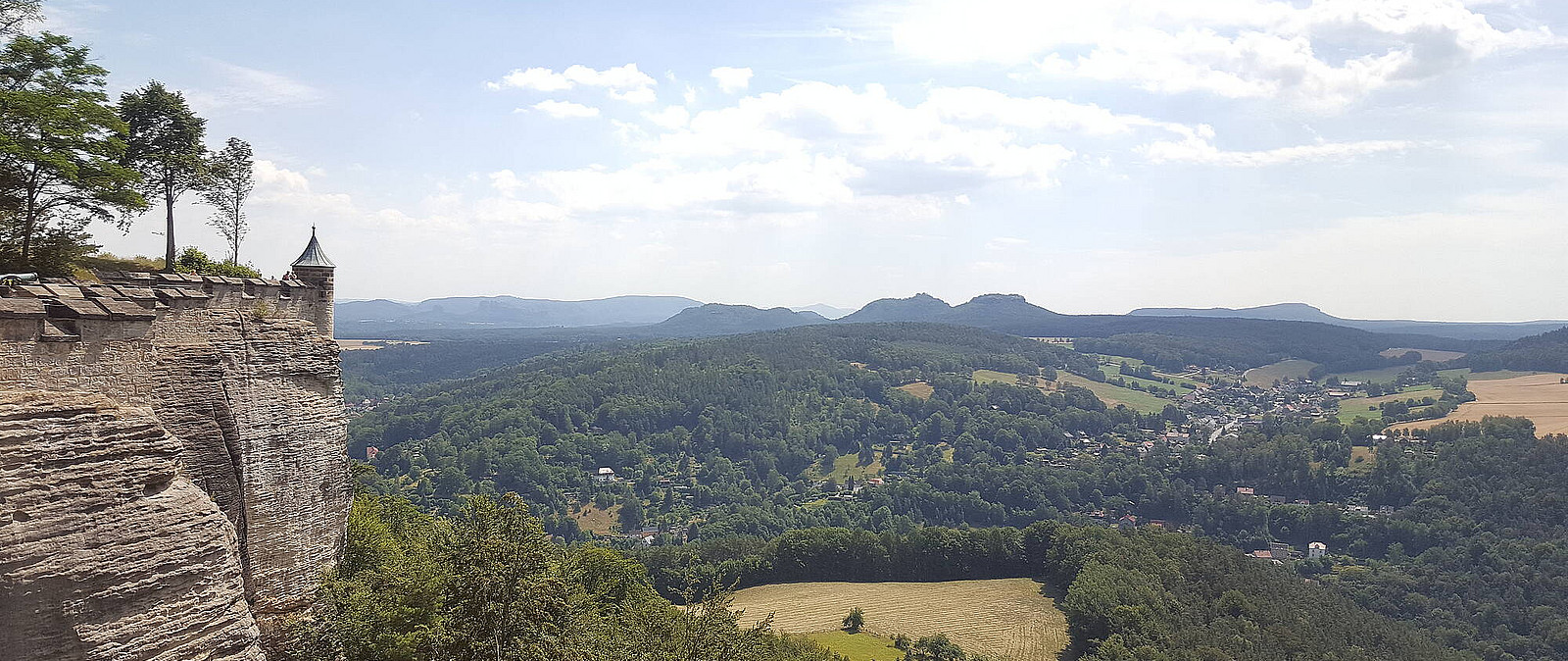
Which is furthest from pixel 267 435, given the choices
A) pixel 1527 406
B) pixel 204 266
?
pixel 1527 406

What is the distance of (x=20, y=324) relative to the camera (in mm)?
10414

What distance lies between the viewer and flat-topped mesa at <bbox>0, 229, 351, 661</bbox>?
1016 centimetres

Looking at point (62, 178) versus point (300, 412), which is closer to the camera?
point (300, 412)

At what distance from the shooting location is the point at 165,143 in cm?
2445

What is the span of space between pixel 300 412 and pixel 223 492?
8.28ft

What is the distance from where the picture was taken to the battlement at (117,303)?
1052 centimetres

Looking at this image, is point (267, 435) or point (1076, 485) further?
point (1076, 485)

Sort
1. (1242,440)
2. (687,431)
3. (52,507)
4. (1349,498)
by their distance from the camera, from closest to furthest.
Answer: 1. (52,507)
2. (1349,498)
3. (1242,440)
4. (687,431)

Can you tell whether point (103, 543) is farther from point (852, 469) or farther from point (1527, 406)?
point (1527, 406)

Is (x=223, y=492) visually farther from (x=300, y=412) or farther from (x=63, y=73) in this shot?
(x=63, y=73)

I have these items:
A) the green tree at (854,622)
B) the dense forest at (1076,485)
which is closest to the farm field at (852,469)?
the dense forest at (1076,485)

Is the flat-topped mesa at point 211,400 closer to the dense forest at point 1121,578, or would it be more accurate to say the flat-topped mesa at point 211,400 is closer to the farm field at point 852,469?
the dense forest at point 1121,578

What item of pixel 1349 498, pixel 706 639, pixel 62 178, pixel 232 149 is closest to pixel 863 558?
pixel 706 639

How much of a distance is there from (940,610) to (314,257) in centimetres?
6869
